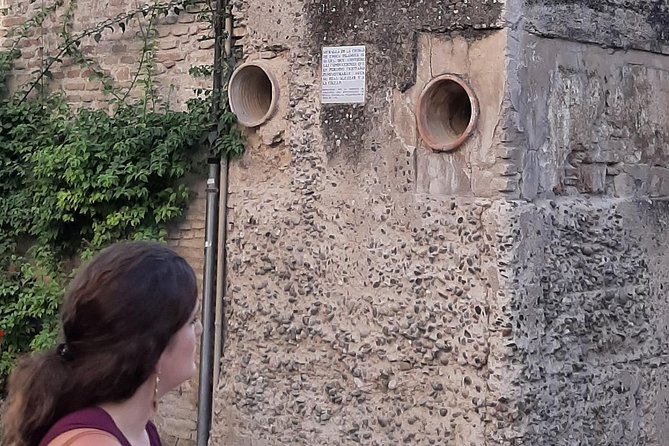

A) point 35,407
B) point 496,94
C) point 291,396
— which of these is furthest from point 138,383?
point 291,396

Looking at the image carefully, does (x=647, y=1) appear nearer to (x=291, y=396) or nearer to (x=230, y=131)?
(x=230, y=131)

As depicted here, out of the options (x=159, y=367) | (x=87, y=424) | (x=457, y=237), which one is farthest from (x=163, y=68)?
(x=87, y=424)

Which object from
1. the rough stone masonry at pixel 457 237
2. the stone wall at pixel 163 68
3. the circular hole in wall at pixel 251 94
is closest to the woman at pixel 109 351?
the rough stone masonry at pixel 457 237

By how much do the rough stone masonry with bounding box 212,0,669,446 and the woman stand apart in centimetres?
296

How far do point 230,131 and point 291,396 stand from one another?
1.56 metres

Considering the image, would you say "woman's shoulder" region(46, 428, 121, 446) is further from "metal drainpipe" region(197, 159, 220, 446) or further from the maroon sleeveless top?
"metal drainpipe" region(197, 159, 220, 446)

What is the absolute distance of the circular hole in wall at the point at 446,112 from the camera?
516 centimetres

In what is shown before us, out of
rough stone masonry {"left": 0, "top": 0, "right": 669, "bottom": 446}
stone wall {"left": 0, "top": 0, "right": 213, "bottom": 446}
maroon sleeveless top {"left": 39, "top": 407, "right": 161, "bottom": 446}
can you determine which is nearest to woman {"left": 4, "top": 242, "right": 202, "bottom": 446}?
maroon sleeveless top {"left": 39, "top": 407, "right": 161, "bottom": 446}

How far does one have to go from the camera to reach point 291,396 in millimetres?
5785

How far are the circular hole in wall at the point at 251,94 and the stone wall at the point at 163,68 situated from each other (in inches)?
13.3

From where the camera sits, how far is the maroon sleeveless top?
222 cm

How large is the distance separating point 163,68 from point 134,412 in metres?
4.57

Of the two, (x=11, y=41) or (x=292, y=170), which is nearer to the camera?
(x=292, y=170)

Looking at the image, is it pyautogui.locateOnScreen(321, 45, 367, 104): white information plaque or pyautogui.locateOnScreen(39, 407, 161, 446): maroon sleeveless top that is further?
pyautogui.locateOnScreen(321, 45, 367, 104): white information plaque
